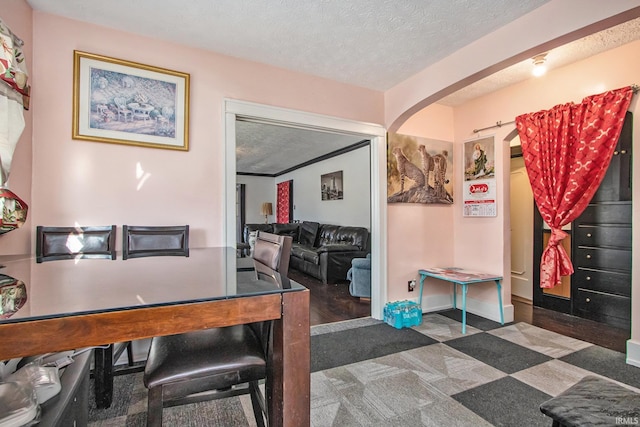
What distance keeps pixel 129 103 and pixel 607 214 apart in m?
4.32

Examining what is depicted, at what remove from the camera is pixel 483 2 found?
6.00ft

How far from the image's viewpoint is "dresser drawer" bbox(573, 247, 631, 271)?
2795 mm

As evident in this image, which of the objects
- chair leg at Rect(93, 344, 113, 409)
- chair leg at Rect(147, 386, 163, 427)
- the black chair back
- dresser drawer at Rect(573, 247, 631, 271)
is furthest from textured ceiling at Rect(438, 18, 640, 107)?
chair leg at Rect(93, 344, 113, 409)

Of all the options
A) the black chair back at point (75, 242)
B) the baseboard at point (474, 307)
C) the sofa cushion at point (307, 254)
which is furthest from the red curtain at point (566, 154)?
the black chair back at point (75, 242)

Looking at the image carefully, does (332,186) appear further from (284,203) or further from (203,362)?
(203,362)

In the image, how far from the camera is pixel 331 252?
15.1 ft

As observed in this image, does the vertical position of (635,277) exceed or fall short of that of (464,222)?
it falls short

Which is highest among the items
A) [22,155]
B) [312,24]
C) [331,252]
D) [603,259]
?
[312,24]

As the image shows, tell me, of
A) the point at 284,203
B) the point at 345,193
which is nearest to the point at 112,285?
the point at 345,193

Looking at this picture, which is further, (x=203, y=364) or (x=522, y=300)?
(x=522, y=300)

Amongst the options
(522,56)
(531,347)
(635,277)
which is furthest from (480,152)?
(531,347)

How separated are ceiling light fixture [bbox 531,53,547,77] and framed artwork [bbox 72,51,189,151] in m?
2.90

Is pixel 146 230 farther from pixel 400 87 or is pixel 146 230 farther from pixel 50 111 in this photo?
pixel 400 87

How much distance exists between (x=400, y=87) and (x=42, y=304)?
3.09 metres
